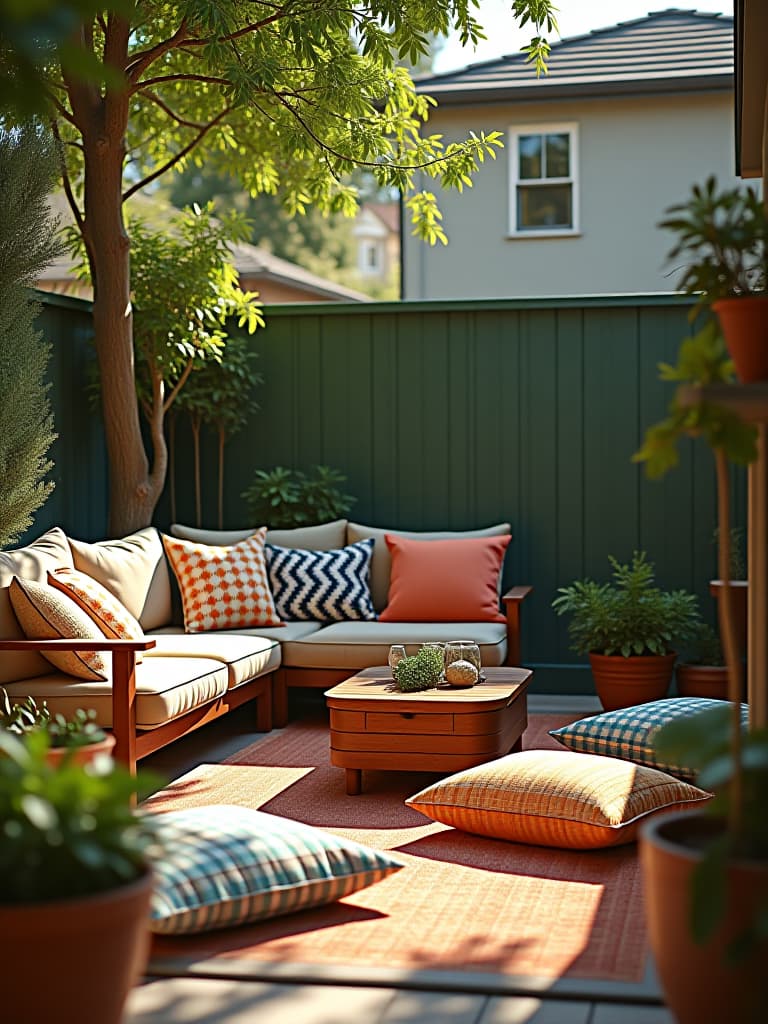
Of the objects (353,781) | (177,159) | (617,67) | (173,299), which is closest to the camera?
(353,781)

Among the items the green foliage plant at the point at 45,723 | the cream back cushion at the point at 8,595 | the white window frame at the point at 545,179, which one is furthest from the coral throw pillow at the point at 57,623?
the white window frame at the point at 545,179

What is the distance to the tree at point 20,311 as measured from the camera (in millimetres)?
4887

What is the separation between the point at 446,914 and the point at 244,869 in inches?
21.9

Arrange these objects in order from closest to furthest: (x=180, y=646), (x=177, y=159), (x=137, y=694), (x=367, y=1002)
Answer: (x=367, y=1002)
(x=137, y=694)
(x=180, y=646)
(x=177, y=159)

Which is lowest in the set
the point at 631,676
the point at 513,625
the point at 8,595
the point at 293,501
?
the point at 631,676

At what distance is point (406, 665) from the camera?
466 cm

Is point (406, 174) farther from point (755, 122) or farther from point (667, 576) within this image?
point (667, 576)

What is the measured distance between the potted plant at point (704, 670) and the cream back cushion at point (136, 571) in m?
2.53

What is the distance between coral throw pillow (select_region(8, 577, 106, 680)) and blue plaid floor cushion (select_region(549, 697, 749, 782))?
5.61ft

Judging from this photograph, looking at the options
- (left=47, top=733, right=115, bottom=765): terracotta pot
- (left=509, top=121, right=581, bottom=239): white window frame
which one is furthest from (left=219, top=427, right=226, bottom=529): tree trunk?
(left=509, top=121, right=581, bottom=239): white window frame

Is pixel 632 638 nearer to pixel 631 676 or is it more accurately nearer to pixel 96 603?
pixel 631 676

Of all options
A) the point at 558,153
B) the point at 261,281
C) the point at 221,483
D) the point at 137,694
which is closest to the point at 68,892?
the point at 137,694

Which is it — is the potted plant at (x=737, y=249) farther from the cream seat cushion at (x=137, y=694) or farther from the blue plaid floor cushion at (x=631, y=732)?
the cream seat cushion at (x=137, y=694)

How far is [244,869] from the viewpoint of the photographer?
9.78ft
